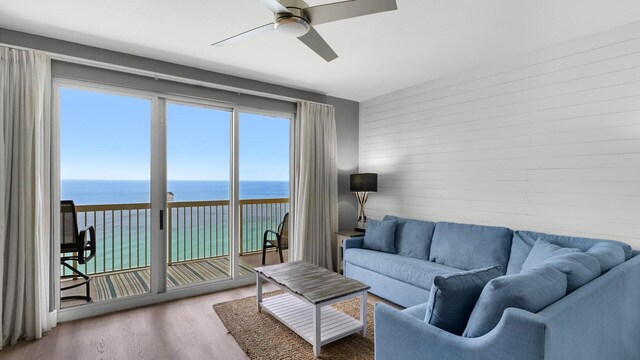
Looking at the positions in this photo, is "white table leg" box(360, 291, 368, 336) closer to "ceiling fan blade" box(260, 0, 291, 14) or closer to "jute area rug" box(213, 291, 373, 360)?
"jute area rug" box(213, 291, 373, 360)

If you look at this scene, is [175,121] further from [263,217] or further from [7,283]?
[7,283]

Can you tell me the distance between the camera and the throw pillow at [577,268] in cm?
164

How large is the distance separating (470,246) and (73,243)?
3.99 meters

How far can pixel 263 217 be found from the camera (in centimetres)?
443

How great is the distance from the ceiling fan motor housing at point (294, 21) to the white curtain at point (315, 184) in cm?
229

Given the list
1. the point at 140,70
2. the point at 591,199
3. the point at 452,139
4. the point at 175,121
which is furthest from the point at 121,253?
the point at 591,199

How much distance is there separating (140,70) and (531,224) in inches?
167

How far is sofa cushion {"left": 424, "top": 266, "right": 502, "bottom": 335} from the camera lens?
1.58m

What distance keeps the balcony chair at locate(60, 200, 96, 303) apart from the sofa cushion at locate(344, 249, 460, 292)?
288 centimetres

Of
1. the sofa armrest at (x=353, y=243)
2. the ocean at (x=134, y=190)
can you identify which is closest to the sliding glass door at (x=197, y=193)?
the ocean at (x=134, y=190)

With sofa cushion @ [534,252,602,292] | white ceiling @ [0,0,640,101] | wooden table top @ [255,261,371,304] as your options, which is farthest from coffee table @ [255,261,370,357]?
white ceiling @ [0,0,640,101]

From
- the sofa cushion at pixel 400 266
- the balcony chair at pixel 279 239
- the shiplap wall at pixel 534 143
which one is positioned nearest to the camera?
the shiplap wall at pixel 534 143

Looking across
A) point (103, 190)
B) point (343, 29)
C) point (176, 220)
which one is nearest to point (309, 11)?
point (343, 29)

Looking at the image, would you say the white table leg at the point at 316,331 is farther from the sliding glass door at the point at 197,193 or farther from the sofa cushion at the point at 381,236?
the sliding glass door at the point at 197,193
